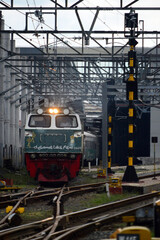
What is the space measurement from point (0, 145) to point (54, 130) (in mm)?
10816

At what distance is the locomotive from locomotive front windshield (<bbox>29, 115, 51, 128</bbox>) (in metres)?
0.16

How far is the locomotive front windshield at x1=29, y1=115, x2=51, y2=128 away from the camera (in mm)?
19469

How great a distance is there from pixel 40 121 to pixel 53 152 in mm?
1353

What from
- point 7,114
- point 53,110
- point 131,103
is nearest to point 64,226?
point 131,103

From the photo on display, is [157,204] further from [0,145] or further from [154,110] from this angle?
[154,110]

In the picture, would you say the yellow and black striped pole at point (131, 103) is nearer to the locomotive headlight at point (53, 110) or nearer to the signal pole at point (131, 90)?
the signal pole at point (131, 90)

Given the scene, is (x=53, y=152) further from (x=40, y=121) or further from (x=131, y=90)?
(x=131, y=90)

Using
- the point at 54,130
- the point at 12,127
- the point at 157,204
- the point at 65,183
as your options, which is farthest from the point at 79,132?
the point at 12,127

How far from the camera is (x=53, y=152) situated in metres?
18.9

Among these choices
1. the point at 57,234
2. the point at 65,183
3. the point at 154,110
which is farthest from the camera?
the point at 154,110

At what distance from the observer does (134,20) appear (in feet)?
60.3

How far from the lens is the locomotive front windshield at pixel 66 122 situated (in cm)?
1941

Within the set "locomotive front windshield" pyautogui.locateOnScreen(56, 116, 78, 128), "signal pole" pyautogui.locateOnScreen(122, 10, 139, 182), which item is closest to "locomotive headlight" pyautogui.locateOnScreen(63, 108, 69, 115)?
"locomotive front windshield" pyautogui.locateOnScreen(56, 116, 78, 128)

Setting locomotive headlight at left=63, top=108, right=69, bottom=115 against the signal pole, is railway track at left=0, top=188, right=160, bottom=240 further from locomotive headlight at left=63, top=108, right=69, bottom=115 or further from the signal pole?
locomotive headlight at left=63, top=108, right=69, bottom=115
